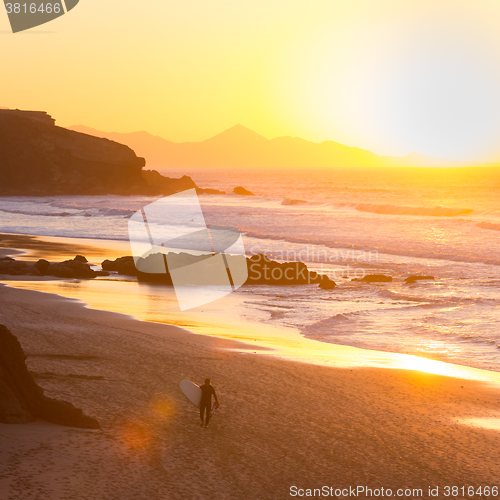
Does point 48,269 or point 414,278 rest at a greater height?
point 48,269

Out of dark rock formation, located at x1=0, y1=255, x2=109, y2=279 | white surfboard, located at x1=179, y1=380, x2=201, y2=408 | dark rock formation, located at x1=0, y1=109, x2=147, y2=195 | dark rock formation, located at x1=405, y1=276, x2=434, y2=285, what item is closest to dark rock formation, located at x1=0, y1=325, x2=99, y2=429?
white surfboard, located at x1=179, y1=380, x2=201, y2=408

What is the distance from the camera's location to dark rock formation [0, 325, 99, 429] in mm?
7574

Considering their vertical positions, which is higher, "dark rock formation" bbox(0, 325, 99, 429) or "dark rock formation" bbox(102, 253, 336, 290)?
Result: "dark rock formation" bbox(0, 325, 99, 429)

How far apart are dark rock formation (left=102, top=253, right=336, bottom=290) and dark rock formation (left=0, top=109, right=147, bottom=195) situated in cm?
7959

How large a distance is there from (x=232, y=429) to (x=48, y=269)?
56.0ft

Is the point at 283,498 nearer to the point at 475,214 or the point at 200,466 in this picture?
the point at 200,466

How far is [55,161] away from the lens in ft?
342

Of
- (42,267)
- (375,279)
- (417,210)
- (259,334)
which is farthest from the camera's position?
(417,210)

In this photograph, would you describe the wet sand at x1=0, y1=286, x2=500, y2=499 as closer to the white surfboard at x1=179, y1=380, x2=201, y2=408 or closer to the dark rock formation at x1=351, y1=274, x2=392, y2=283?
the white surfboard at x1=179, y1=380, x2=201, y2=408

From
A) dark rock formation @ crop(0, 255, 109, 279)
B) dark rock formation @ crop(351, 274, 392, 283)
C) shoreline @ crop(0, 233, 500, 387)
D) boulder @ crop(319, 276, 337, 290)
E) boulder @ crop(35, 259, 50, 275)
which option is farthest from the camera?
dark rock formation @ crop(351, 274, 392, 283)

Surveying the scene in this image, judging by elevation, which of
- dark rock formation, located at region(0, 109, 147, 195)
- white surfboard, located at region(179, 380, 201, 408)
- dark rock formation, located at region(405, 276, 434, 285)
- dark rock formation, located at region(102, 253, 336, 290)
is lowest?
dark rock formation, located at region(405, 276, 434, 285)

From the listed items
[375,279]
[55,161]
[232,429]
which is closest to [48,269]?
[375,279]

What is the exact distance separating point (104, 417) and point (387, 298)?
14107 millimetres

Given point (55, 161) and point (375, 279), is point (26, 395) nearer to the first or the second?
point (375, 279)
